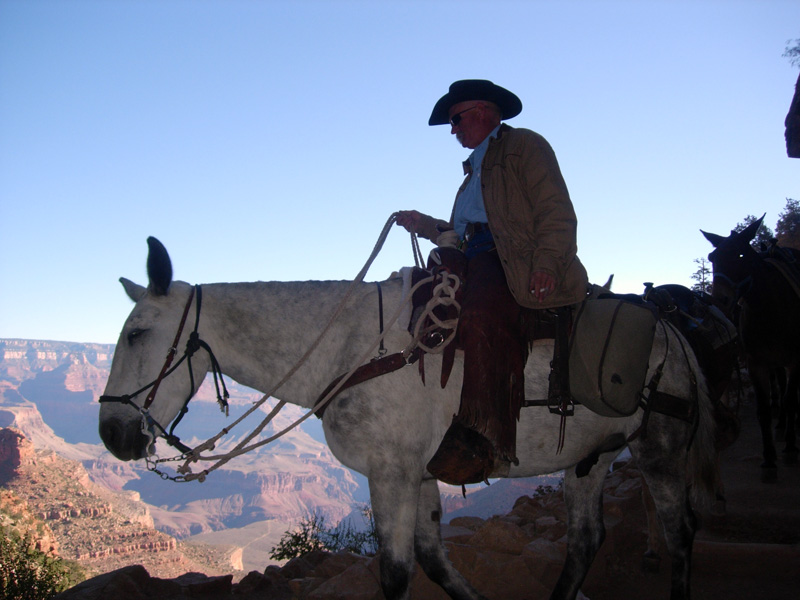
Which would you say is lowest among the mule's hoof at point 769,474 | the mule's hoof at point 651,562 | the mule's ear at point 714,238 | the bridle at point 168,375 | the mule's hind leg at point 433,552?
the mule's hoof at point 651,562

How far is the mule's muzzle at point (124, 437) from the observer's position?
10.6 feet

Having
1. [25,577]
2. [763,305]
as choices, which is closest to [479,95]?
[763,305]

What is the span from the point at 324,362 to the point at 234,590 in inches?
199

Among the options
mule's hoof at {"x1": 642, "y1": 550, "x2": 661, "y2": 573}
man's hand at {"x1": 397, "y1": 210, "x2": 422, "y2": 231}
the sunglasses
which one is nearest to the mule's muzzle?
man's hand at {"x1": 397, "y1": 210, "x2": 422, "y2": 231}

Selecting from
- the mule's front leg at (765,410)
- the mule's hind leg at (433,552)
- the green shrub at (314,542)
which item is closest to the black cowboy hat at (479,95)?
the mule's hind leg at (433,552)

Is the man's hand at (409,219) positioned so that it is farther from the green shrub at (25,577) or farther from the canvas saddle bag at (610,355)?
the green shrub at (25,577)

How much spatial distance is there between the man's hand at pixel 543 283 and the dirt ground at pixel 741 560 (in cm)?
400

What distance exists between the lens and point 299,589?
611cm

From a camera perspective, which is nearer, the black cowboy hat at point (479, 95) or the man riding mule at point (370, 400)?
the man riding mule at point (370, 400)

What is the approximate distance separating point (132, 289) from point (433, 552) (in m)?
2.87

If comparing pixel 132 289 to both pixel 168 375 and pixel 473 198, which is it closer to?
pixel 168 375

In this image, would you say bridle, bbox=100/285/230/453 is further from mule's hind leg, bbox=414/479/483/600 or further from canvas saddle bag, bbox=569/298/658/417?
canvas saddle bag, bbox=569/298/658/417

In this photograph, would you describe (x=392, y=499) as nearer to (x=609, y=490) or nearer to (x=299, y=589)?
(x=299, y=589)

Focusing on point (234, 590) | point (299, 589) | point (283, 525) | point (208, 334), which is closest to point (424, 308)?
point (208, 334)
